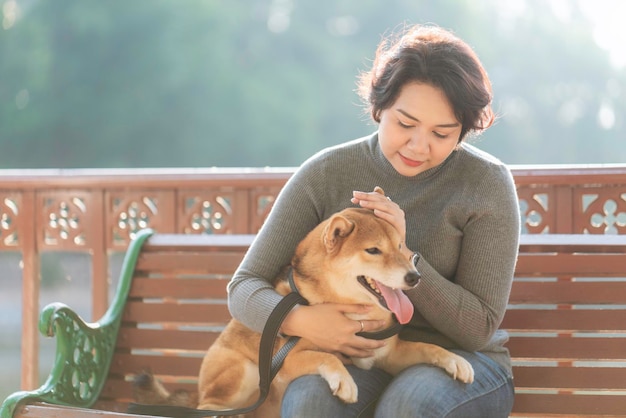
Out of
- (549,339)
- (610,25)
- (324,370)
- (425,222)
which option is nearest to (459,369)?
(324,370)

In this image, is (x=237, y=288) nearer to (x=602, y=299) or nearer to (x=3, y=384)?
(x=602, y=299)

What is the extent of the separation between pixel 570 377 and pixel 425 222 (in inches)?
31.2

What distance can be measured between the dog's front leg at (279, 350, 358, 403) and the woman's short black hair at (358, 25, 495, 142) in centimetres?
75

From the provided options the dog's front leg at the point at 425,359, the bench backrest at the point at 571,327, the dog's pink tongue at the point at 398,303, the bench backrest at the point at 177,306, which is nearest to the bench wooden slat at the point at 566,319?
the bench backrest at the point at 571,327

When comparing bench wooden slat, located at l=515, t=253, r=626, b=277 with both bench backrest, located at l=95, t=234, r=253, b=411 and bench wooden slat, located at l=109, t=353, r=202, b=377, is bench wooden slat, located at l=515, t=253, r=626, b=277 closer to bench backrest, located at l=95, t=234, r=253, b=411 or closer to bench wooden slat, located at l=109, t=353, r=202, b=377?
bench backrest, located at l=95, t=234, r=253, b=411

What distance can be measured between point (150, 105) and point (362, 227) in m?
17.6

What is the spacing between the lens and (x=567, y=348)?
2703mm

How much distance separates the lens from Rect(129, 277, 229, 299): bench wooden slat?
2.98 meters

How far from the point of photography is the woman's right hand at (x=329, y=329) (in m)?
2.28

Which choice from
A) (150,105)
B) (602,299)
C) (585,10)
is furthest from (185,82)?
(602,299)

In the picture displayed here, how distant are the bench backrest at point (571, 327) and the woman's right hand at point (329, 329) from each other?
68 cm

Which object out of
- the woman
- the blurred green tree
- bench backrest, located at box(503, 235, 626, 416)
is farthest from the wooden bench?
the blurred green tree

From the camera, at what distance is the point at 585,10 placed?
69.9 ft

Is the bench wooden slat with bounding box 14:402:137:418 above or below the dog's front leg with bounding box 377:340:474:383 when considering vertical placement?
below
